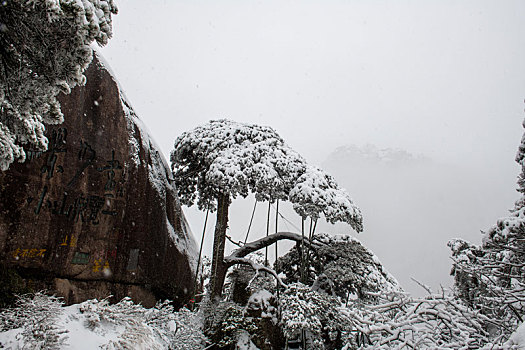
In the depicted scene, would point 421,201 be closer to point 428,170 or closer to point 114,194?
point 428,170

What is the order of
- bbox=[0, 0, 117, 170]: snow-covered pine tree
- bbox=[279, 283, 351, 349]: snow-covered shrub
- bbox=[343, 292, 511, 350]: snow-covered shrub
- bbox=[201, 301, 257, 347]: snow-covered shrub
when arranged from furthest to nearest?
bbox=[201, 301, 257, 347]: snow-covered shrub < bbox=[279, 283, 351, 349]: snow-covered shrub < bbox=[0, 0, 117, 170]: snow-covered pine tree < bbox=[343, 292, 511, 350]: snow-covered shrub

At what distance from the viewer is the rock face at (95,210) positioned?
519cm

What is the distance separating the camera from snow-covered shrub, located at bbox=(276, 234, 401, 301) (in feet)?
25.7

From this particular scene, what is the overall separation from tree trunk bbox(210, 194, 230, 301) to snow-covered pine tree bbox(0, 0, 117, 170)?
5.32 metres

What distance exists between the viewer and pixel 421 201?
76.1 m

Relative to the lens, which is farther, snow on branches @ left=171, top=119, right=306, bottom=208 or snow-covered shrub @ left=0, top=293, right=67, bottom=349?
snow on branches @ left=171, top=119, right=306, bottom=208

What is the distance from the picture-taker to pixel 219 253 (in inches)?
311

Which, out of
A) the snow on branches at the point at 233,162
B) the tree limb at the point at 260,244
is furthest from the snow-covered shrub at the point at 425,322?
the tree limb at the point at 260,244

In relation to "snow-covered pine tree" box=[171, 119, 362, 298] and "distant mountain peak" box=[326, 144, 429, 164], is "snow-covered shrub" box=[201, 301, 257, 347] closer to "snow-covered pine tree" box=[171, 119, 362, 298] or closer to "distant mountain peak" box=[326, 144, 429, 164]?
"snow-covered pine tree" box=[171, 119, 362, 298]

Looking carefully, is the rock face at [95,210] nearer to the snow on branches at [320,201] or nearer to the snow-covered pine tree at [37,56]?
the snow-covered pine tree at [37,56]

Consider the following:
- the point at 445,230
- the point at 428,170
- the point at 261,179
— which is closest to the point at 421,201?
the point at 445,230

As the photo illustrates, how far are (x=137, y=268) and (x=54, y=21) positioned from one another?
16.8 feet

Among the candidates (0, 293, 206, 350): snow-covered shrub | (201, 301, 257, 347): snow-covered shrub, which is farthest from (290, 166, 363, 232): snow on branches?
(0, 293, 206, 350): snow-covered shrub

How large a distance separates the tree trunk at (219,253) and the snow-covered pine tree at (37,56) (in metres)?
5.32
